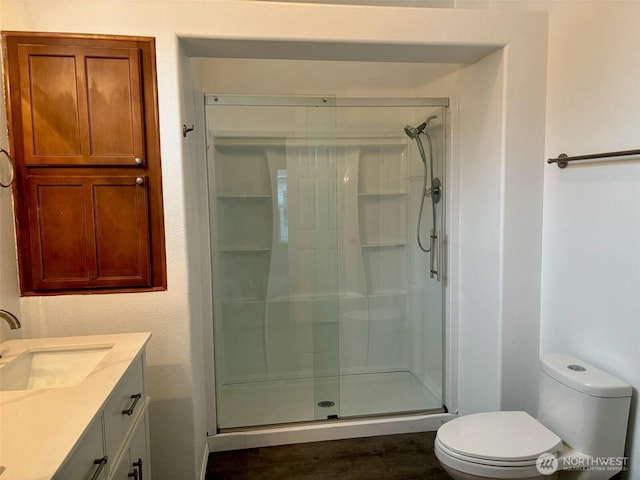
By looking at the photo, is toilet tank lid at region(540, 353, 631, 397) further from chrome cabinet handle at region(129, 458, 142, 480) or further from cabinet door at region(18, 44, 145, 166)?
cabinet door at region(18, 44, 145, 166)

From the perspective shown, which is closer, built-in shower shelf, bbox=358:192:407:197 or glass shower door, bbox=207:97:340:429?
glass shower door, bbox=207:97:340:429

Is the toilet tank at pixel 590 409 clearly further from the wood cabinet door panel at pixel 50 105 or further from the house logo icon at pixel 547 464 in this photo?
the wood cabinet door panel at pixel 50 105

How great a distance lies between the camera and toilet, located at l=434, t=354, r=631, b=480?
5.55 feet

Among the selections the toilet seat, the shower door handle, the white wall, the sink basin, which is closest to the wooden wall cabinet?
the sink basin

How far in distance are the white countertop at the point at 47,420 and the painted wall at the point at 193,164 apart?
50cm

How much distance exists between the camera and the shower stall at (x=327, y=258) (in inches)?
115

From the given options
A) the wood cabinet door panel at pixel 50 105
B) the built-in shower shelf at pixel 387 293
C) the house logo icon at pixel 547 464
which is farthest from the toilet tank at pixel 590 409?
the wood cabinet door panel at pixel 50 105

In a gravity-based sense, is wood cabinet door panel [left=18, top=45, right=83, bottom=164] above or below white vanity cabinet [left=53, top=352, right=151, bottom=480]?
above

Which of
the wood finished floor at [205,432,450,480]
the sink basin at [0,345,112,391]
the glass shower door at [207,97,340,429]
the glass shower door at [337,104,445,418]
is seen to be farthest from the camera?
the glass shower door at [337,104,445,418]

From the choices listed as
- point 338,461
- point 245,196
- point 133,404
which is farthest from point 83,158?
point 338,461

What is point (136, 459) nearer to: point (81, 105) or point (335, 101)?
point (81, 105)

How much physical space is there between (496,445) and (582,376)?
0.46 m

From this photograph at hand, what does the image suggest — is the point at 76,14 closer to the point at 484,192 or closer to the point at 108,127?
the point at 108,127

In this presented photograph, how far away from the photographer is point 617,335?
180 cm
